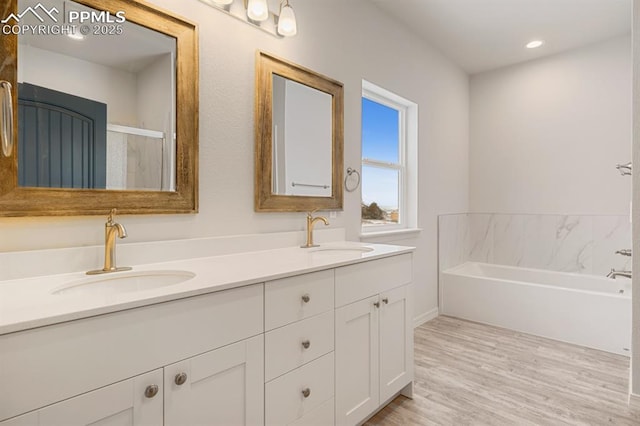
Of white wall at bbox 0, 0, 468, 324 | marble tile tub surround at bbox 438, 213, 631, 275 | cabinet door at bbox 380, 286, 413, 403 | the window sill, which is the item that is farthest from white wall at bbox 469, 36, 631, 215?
cabinet door at bbox 380, 286, 413, 403

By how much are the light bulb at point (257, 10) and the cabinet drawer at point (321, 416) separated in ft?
6.16

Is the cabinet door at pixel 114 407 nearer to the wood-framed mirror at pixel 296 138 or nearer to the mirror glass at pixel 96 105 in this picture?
the mirror glass at pixel 96 105

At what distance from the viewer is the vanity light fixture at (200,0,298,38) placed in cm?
163

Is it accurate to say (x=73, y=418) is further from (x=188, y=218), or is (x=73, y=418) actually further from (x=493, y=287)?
(x=493, y=287)

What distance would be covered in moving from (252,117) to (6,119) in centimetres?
97

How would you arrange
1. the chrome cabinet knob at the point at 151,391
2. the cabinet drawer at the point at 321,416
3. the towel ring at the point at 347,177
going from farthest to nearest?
1. the towel ring at the point at 347,177
2. the cabinet drawer at the point at 321,416
3. the chrome cabinet knob at the point at 151,391

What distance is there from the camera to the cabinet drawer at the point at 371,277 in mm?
1489

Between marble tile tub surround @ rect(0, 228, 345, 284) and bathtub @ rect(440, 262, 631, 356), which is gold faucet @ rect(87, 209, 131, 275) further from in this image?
bathtub @ rect(440, 262, 631, 356)

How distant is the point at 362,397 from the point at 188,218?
119 centimetres

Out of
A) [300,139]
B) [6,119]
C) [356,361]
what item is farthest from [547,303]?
[6,119]

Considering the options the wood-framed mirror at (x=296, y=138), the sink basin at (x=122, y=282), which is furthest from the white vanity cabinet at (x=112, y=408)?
the wood-framed mirror at (x=296, y=138)

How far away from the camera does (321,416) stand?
1.39 metres

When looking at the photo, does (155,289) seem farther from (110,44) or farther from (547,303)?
(547,303)

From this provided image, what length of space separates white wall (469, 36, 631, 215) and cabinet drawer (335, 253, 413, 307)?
250 centimetres
